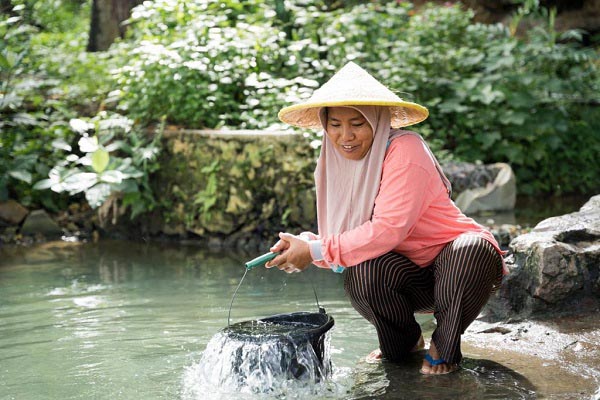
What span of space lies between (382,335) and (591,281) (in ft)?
4.28

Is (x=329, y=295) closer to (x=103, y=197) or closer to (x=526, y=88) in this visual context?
(x=103, y=197)

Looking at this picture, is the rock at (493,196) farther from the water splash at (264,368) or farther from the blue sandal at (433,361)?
the water splash at (264,368)

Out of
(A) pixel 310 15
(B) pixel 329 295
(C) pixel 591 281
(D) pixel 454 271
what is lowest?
(B) pixel 329 295

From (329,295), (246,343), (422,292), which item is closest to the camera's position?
(246,343)

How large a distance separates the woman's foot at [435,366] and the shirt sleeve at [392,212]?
49 centimetres

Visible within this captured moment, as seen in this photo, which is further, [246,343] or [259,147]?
[259,147]

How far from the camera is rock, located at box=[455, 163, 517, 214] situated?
28.4ft

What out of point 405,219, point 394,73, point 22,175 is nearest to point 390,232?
point 405,219

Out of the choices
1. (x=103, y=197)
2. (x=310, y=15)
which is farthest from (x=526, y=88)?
(x=103, y=197)

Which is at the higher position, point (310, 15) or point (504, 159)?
point (310, 15)

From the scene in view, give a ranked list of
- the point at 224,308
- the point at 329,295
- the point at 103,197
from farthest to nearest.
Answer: the point at 103,197, the point at 329,295, the point at 224,308

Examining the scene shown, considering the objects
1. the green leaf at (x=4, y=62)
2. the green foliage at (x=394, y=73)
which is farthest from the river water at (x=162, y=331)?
the green leaf at (x=4, y=62)

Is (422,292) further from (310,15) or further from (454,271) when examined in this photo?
(310,15)

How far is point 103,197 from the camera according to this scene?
799 centimetres
